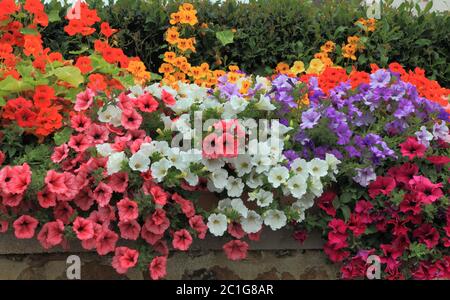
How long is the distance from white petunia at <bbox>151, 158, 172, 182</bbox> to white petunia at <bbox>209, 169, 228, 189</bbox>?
0.19 meters

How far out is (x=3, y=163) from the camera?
293 centimetres

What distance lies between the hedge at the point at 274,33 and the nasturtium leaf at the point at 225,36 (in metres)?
0.06

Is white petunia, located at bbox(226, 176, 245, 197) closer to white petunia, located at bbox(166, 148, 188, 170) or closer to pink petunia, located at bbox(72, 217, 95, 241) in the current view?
white petunia, located at bbox(166, 148, 188, 170)

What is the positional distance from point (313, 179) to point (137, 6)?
2.35 meters

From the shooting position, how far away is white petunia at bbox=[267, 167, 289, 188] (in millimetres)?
2727

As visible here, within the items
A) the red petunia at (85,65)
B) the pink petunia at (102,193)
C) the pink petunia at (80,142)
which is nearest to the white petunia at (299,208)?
the pink petunia at (102,193)

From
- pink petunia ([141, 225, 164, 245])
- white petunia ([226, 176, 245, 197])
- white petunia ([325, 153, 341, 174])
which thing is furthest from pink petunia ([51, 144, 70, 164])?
white petunia ([325, 153, 341, 174])

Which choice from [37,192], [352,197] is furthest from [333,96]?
[37,192]

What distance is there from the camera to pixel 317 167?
2.81 meters

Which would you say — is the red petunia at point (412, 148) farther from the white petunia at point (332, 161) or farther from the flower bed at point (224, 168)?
the white petunia at point (332, 161)

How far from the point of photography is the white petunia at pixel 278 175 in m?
2.73

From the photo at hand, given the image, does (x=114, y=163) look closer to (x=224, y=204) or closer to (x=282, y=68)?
(x=224, y=204)

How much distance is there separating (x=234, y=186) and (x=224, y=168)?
13cm
